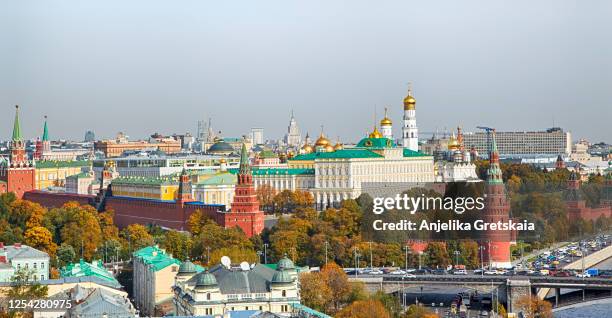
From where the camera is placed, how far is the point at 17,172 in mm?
121375

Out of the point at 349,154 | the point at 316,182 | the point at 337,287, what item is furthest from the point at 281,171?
the point at 337,287

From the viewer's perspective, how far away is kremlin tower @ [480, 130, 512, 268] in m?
74.4

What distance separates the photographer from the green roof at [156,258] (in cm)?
5771

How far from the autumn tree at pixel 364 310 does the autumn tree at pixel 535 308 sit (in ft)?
27.4

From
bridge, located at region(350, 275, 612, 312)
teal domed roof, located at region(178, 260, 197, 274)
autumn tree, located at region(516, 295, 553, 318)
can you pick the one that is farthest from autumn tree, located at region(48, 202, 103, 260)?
autumn tree, located at region(516, 295, 553, 318)

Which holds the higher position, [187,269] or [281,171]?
[281,171]

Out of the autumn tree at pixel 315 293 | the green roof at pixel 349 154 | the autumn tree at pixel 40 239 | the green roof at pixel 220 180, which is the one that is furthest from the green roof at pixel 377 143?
the autumn tree at pixel 315 293

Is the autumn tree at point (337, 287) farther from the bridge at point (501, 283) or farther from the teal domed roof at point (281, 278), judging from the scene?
the teal domed roof at point (281, 278)

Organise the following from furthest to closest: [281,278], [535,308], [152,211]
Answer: [152,211]
[535,308]
[281,278]

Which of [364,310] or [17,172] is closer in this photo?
[364,310]

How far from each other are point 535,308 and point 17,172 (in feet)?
236

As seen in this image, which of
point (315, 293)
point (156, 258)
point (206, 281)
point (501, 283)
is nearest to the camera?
point (206, 281)

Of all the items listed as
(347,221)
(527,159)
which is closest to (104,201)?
(347,221)

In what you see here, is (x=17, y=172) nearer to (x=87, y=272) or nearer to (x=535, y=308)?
(x=87, y=272)
